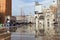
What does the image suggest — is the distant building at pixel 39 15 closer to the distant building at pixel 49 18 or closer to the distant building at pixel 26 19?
the distant building at pixel 49 18

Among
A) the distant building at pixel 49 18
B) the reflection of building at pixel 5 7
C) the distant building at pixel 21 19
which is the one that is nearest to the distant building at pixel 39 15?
the distant building at pixel 49 18

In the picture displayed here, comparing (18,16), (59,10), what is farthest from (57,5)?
(18,16)

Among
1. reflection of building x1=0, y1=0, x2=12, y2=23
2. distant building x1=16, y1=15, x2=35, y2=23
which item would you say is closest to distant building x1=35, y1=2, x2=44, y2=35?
distant building x1=16, y1=15, x2=35, y2=23

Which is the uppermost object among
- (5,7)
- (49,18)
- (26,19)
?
(5,7)

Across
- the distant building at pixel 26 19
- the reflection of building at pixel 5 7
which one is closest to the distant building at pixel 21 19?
the distant building at pixel 26 19

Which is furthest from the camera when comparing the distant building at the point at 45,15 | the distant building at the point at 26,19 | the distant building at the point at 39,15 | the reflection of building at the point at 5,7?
the reflection of building at the point at 5,7

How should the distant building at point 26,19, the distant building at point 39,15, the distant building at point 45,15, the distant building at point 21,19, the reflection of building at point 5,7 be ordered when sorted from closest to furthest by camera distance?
1. the distant building at point 39,15
2. the distant building at point 45,15
3. the distant building at point 26,19
4. the distant building at point 21,19
5. the reflection of building at point 5,7

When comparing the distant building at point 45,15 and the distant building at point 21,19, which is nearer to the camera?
the distant building at point 45,15

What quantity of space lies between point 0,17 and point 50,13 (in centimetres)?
1246

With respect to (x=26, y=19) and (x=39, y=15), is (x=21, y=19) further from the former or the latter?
(x=39, y=15)

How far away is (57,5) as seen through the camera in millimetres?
27109

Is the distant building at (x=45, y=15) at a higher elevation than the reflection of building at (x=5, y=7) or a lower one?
lower

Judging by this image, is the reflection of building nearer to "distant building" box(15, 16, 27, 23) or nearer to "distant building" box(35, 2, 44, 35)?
"distant building" box(15, 16, 27, 23)

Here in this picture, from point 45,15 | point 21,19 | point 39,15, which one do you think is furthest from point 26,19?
point 45,15
